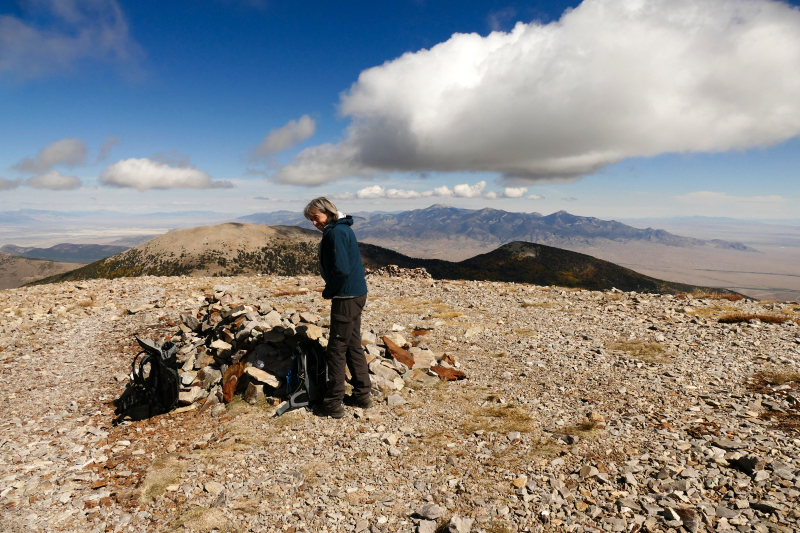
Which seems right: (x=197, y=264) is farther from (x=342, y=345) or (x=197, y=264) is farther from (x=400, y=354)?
(x=342, y=345)

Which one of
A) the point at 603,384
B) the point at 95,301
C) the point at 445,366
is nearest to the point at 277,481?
the point at 445,366

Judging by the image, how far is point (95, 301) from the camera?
16531mm

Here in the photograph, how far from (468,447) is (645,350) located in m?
7.05

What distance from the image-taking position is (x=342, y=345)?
723 centimetres

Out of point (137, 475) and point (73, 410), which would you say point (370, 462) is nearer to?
point (137, 475)

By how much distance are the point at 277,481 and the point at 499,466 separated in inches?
129

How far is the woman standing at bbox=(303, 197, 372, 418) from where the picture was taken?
6.88 m

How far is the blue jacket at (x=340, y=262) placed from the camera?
22.4ft

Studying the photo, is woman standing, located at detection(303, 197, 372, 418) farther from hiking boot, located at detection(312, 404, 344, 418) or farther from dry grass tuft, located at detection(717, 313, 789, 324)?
dry grass tuft, located at detection(717, 313, 789, 324)

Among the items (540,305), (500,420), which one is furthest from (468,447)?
(540,305)

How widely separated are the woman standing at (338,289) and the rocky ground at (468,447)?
67 cm

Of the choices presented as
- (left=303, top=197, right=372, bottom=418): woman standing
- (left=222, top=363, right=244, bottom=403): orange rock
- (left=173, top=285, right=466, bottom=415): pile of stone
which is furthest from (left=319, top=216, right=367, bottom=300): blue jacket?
(left=222, top=363, right=244, bottom=403): orange rock

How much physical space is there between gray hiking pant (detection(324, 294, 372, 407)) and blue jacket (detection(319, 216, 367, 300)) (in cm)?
21

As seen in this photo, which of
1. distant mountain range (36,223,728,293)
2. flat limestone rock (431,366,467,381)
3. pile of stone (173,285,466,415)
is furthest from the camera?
distant mountain range (36,223,728,293)
